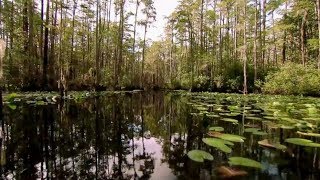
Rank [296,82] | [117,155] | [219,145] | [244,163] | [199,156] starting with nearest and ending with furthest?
[244,163], [199,156], [117,155], [219,145], [296,82]

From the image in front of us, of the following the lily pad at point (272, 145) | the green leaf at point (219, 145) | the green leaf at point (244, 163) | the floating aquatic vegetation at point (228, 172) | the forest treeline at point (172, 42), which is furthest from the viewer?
the forest treeline at point (172, 42)

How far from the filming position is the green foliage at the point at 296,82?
52.4ft

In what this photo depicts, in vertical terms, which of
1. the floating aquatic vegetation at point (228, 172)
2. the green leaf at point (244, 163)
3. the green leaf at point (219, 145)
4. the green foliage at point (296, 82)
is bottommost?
the floating aquatic vegetation at point (228, 172)

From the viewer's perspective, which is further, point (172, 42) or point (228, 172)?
point (172, 42)

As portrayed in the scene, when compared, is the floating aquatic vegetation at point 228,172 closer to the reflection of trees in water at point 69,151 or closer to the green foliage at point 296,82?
the reflection of trees in water at point 69,151

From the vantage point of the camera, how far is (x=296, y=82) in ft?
54.6

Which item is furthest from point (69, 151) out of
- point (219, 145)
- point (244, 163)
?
point (244, 163)

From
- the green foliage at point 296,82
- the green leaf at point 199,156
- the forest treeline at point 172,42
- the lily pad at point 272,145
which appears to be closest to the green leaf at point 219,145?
the green leaf at point 199,156

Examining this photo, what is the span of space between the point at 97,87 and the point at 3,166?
53.9ft

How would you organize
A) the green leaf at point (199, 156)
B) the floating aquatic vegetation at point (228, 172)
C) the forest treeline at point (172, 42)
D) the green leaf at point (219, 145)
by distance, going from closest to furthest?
the floating aquatic vegetation at point (228, 172) → the green leaf at point (199, 156) → the green leaf at point (219, 145) → the forest treeline at point (172, 42)

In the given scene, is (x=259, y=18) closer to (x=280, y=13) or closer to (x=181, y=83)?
(x=280, y=13)

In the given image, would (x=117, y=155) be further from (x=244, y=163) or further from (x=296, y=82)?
(x=296, y=82)

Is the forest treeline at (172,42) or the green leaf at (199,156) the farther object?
the forest treeline at (172,42)

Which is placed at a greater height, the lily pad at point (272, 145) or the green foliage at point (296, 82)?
the green foliage at point (296, 82)
